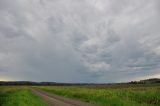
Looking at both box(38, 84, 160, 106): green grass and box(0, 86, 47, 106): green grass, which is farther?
box(0, 86, 47, 106): green grass

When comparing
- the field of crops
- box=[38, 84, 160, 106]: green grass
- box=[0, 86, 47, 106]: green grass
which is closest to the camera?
box=[38, 84, 160, 106]: green grass

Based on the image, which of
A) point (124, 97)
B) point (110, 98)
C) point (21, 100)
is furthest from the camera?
point (21, 100)

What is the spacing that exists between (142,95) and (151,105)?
24.4 ft

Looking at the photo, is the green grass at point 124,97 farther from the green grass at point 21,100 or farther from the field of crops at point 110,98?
the green grass at point 21,100

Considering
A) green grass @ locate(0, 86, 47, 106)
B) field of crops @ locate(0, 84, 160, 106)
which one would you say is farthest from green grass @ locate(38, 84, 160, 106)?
green grass @ locate(0, 86, 47, 106)

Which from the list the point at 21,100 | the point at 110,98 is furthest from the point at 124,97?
the point at 21,100

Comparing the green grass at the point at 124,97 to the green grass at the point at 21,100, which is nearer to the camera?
the green grass at the point at 124,97

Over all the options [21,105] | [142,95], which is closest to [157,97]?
[142,95]

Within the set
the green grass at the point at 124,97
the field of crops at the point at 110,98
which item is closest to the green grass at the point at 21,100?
the field of crops at the point at 110,98

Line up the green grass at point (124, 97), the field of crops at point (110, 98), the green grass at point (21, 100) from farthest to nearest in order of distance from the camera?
1. the green grass at point (21, 100)
2. the field of crops at point (110, 98)
3. the green grass at point (124, 97)

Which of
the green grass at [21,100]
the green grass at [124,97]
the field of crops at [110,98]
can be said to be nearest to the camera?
the green grass at [124,97]

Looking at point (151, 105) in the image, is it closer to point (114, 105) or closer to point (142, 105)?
point (142, 105)

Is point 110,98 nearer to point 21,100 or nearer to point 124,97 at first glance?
point 124,97

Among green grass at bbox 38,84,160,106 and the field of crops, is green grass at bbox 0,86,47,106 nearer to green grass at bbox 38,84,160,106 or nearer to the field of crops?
the field of crops
